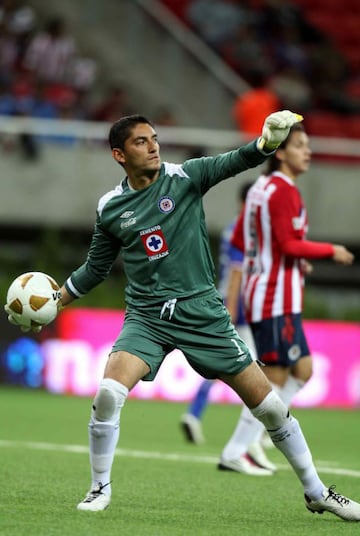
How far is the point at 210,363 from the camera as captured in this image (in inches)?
265

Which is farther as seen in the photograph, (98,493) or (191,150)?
(191,150)

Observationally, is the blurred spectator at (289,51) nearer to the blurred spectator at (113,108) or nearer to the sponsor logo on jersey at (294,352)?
the blurred spectator at (113,108)

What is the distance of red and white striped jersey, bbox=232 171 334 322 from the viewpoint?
28.7 ft

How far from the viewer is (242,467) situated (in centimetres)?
906

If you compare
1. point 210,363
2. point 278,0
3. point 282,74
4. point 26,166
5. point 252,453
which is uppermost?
point 278,0

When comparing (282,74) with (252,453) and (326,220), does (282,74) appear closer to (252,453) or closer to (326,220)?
(326,220)

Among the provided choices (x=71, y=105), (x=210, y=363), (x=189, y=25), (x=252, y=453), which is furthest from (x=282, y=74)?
(x=210, y=363)

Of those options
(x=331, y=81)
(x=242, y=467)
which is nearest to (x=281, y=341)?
(x=242, y=467)

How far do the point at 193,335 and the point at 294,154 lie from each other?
8.41 ft

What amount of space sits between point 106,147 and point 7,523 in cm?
1308

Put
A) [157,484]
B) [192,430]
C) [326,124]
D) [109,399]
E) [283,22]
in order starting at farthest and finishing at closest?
[283,22]
[326,124]
[192,430]
[157,484]
[109,399]

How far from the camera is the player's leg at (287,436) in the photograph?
265 inches

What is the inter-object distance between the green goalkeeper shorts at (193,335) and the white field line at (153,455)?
8.45 ft

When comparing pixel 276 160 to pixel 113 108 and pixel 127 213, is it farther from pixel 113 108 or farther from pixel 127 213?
pixel 113 108
